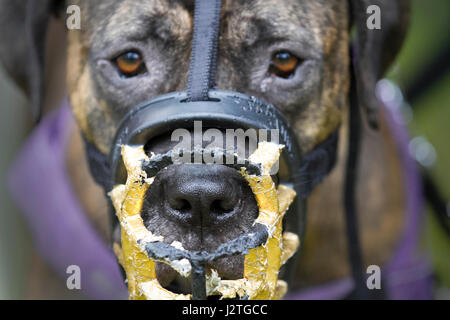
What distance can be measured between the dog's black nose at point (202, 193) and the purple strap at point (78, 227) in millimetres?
896

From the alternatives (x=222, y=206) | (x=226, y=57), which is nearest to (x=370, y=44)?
(x=226, y=57)

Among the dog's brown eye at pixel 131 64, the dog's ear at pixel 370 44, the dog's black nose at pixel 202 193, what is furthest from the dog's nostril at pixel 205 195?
the dog's ear at pixel 370 44

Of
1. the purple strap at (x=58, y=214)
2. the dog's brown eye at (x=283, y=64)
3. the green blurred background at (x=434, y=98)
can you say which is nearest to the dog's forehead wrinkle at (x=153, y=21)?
the dog's brown eye at (x=283, y=64)

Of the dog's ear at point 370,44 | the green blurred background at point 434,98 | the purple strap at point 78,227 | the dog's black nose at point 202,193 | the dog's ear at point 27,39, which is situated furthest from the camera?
the green blurred background at point 434,98

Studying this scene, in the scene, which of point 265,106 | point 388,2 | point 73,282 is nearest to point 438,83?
point 388,2

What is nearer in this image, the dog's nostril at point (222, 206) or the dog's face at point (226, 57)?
the dog's nostril at point (222, 206)

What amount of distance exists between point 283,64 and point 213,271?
0.63m

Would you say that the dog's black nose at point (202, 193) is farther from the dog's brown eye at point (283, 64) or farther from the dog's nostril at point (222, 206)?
the dog's brown eye at point (283, 64)

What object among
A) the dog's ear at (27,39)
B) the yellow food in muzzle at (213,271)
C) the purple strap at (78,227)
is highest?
the dog's ear at (27,39)

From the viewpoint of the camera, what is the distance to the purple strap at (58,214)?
2.34 meters

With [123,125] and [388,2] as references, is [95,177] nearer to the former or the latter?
[123,125]

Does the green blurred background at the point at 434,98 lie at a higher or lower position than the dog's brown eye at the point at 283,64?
higher

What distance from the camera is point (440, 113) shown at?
11.0 feet

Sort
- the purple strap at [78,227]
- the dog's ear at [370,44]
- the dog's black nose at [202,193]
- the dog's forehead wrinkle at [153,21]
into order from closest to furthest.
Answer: the dog's black nose at [202,193] → the dog's forehead wrinkle at [153,21] → the dog's ear at [370,44] → the purple strap at [78,227]
